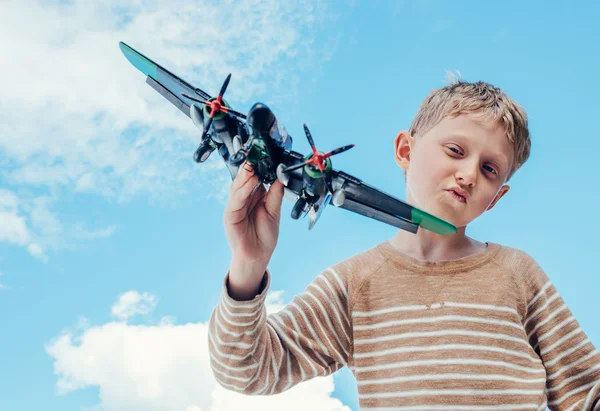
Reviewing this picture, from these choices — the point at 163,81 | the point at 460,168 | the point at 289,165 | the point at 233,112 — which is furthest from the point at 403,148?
the point at 163,81

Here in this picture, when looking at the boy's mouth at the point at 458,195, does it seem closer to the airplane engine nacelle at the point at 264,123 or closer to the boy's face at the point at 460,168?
the boy's face at the point at 460,168

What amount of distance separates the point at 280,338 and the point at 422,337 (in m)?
0.54

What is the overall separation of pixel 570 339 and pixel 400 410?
2.60 feet

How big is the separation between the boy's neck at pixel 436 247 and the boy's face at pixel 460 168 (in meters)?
→ 0.11

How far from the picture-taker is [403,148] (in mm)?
2459

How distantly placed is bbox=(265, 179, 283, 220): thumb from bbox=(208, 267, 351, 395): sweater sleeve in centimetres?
23

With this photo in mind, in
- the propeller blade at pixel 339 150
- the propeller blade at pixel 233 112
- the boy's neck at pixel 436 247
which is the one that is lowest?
the boy's neck at pixel 436 247

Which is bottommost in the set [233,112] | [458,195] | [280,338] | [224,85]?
[280,338]

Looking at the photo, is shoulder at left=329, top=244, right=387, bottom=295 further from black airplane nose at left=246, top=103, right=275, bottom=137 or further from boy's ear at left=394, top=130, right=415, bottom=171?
black airplane nose at left=246, top=103, right=275, bottom=137

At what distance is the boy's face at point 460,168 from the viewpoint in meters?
2.16

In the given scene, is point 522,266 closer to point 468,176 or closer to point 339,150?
point 468,176

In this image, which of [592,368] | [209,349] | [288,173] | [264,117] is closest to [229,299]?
[209,349]

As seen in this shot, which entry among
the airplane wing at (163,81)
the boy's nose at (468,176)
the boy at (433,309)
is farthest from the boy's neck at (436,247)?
the airplane wing at (163,81)

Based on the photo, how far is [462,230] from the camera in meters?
2.35
